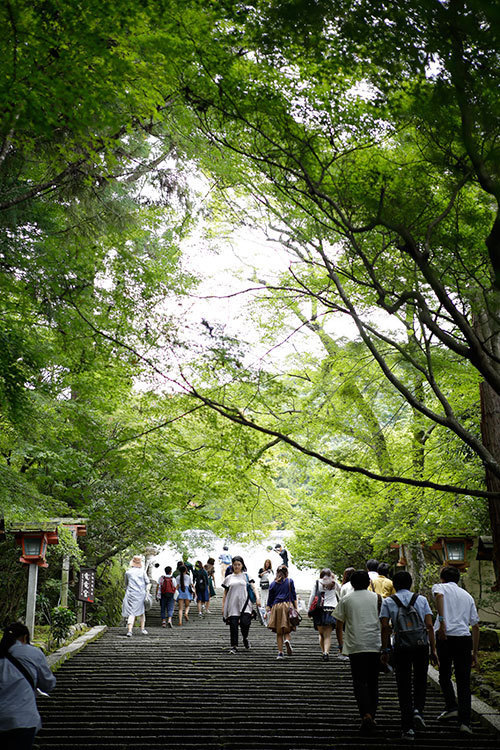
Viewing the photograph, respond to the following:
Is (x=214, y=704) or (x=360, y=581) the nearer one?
(x=360, y=581)

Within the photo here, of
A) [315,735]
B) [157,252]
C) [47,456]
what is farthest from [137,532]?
[315,735]

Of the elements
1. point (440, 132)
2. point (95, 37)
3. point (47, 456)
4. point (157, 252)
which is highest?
point (157, 252)

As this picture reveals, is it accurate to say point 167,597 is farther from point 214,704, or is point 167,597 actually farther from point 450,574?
point 450,574

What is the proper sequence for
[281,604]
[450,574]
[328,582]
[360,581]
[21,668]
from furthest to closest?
[328,582]
[281,604]
[450,574]
[360,581]
[21,668]

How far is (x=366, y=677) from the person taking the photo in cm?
617

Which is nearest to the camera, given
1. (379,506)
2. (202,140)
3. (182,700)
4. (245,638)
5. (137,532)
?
(202,140)

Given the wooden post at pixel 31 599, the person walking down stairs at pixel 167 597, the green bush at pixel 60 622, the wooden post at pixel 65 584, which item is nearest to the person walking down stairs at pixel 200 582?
the person walking down stairs at pixel 167 597

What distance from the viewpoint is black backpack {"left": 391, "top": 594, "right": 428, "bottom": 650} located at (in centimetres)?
615

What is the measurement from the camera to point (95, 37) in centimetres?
558

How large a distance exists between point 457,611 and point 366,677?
3.63ft

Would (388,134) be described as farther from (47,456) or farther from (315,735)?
(47,456)

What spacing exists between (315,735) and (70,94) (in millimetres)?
6241

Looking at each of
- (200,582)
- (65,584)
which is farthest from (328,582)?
(200,582)

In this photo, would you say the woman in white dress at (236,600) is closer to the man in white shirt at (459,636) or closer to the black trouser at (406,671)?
the man in white shirt at (459,636)
